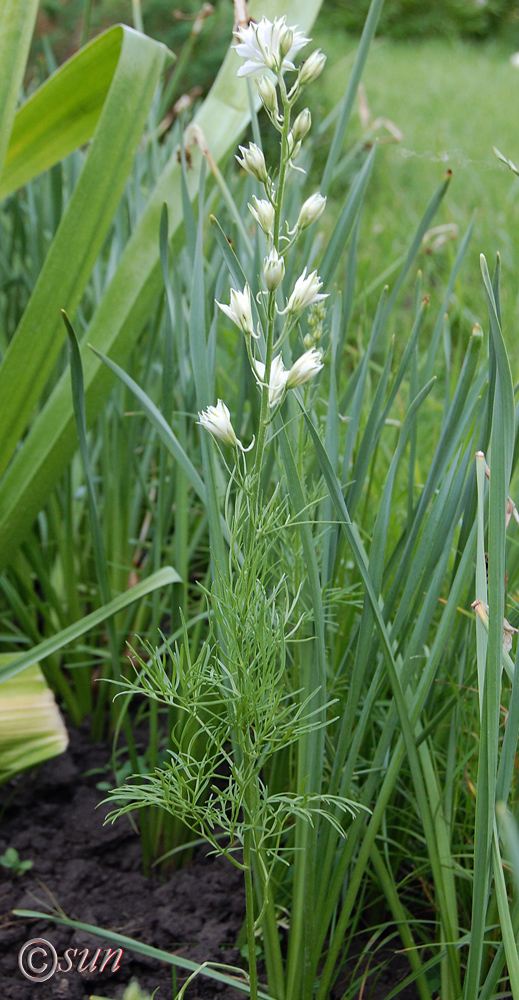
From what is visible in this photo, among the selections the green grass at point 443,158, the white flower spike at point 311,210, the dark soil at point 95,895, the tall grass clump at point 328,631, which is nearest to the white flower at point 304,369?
the tall grass clump at point 328,631

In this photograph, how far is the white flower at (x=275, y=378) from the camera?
583mm

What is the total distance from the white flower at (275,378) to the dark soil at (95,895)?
0.62 meters

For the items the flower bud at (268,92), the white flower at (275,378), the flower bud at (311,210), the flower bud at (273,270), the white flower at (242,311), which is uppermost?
the flower bud at (268,92)

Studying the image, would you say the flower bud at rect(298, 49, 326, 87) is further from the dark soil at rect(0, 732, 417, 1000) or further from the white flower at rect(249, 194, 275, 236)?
the dark soil at rect(0, 732, 417, 1000)

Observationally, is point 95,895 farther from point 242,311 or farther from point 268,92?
point 268,92

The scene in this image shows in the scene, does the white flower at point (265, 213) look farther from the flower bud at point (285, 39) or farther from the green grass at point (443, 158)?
the green grass at point (443, 158)

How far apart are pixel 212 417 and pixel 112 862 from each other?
0.71 m

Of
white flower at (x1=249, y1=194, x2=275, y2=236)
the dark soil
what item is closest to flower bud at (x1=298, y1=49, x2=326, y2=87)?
white flower at (x1=249, y1=194, x2=275, y2=236)

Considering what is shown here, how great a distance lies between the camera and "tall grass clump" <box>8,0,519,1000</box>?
0.61 meters

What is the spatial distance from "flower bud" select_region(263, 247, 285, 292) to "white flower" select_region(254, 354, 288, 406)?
56 millimetres

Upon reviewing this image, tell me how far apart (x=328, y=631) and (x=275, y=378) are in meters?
0.51

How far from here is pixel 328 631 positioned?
3.35ft

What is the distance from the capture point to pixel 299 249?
4.34 feet

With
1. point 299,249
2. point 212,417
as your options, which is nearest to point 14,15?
point 299,249
